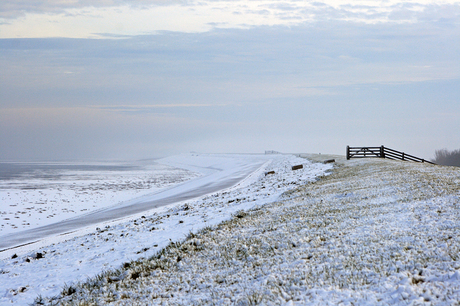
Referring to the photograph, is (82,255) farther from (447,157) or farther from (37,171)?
(447,157)

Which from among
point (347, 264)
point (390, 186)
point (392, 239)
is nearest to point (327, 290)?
point (347, 264)

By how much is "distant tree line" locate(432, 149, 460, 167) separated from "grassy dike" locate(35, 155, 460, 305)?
116895 mm

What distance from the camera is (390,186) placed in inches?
695

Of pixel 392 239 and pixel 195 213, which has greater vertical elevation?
pixel 392 239

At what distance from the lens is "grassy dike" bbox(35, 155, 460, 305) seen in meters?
6.43

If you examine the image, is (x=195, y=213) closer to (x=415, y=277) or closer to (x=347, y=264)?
(x=347, y=264)

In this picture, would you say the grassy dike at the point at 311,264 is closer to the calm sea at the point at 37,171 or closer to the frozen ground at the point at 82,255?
the frozen ground at the point at 82,255

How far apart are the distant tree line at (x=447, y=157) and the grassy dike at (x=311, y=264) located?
117m

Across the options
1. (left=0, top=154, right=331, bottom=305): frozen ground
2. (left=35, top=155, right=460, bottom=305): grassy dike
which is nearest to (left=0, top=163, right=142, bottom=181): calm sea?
(left=0, top=154, right=331, bottom=305): frozen ground

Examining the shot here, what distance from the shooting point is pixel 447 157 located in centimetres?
12756

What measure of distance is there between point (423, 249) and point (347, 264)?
168 centimetres

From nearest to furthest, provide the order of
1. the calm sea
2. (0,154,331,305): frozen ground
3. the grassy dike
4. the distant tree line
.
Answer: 1. the grassy dike
2. (0,154,331,305): frozen ground
3. the calm sea
4. the distant tree line

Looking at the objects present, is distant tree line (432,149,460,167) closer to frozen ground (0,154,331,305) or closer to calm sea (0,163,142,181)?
calm sea (0,163,142,181)

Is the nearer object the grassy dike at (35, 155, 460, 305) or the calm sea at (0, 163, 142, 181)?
the grassy dike at (35, 155, 460, 305)
